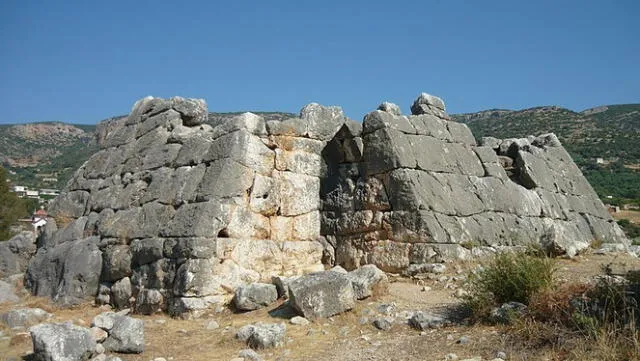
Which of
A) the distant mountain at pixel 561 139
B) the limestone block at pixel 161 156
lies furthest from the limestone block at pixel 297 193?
the distant mountain at pixel 561 139

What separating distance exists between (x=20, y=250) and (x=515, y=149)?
10.5 metres

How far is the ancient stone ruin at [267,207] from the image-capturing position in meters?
8.16

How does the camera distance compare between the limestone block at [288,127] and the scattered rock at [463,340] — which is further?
the limestone block at [288,127]

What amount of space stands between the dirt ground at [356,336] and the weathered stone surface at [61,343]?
48 cm

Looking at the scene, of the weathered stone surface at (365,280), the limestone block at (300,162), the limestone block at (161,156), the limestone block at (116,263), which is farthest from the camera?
the limestone block at (161,156)

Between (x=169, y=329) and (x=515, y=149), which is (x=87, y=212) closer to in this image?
(x=169, y=329)

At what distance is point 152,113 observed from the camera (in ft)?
35.4

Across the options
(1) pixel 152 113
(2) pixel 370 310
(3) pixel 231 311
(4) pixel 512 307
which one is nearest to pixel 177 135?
(1) pixel 152 113

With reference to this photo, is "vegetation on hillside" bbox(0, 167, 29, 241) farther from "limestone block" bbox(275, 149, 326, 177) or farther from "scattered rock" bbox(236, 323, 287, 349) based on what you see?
"scattered rock" bbox(236, 323, 287, 349)

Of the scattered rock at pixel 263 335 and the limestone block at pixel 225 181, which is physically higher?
the limestone block at pixel 225 181

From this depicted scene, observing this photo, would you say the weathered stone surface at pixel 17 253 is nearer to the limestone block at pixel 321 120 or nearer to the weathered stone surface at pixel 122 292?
the weathered stone surface at pixel 122 292

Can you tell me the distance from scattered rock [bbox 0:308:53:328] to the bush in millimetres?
5706

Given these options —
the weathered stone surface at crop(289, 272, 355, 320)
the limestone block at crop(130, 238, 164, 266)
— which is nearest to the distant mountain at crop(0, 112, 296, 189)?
the limestone block at crop(130, 238, 164, 266)

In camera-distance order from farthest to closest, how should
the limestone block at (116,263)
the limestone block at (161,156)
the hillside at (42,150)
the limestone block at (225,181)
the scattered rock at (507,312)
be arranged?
1. the hillside at (42,150)
2. the limestone block at (161,156)
3. the limestone block at (116,263)
4. the limestone block at (225,181)
5. the scattered rock at (507,312)
